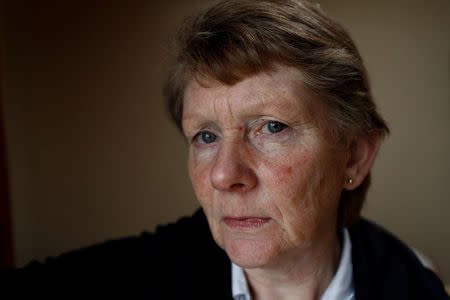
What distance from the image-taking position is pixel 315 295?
1.24 m

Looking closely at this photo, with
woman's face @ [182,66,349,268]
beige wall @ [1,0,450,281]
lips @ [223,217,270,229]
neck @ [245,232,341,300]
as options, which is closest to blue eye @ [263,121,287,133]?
woman's face @ [182,66,349,268]

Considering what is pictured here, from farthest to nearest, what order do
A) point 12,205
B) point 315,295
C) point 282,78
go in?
1. point 12,205
2. point 315,295
3. point 282,78

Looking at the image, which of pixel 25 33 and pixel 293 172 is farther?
pixel 25 33

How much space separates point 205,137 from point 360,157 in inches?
21.1

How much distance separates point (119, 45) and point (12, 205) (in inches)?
66.4

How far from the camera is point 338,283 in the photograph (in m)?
1.24

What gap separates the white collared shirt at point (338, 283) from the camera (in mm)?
1235

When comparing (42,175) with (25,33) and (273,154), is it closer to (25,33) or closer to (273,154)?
(25,33)

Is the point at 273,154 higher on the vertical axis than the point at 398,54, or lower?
lower

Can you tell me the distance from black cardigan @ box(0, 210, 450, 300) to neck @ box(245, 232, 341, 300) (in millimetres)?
106

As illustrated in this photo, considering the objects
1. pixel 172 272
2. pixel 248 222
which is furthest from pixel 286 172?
pixel 172 272

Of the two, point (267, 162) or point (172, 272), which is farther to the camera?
point (172, 272)

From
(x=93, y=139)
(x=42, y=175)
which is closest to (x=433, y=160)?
(x=93, y=139)

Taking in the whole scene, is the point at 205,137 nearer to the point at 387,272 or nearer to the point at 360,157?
the point at 360,157
